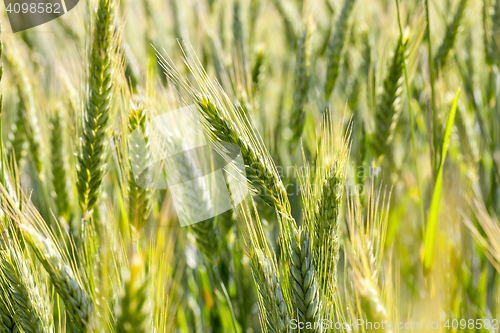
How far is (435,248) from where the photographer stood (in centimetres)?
64

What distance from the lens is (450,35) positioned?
1.12 m

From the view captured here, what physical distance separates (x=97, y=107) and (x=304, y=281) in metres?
0.57

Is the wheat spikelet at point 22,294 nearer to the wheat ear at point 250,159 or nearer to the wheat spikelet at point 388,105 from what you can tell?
the wheat ear at point 250,159

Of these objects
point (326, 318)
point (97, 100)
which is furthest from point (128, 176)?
point (326, 318)

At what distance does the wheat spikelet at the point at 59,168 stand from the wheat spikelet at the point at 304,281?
2.40 feet

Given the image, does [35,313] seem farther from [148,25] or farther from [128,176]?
[148,25]

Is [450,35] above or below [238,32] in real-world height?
below

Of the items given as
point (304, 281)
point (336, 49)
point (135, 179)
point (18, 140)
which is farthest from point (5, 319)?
point (336, 49)

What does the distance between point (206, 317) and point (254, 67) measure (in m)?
0.90

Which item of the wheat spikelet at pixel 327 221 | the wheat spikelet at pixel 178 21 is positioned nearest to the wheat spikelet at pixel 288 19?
the wheat spikelet at pixel 178 21

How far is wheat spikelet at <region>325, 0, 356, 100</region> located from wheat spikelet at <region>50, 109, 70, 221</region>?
2.81ft

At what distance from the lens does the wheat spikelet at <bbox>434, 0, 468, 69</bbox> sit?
111 centimetres

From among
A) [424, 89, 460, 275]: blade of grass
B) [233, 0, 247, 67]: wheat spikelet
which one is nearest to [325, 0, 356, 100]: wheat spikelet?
[233, 0, 247, 67]: wheat spikelet

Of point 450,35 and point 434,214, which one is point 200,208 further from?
point 450,35
